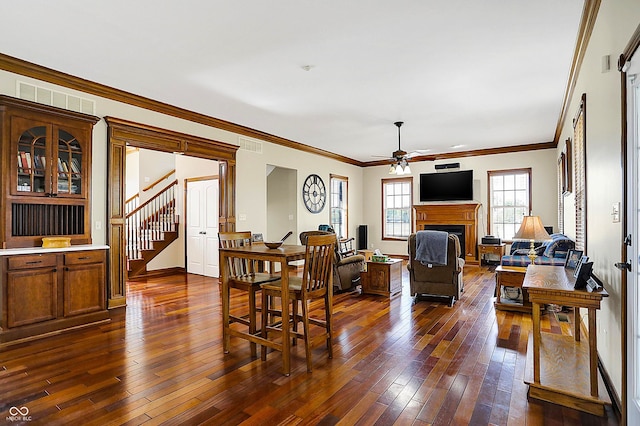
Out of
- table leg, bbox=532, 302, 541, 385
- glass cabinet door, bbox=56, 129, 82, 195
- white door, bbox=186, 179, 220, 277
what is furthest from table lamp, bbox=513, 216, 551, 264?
glass cabinet door, bbox=56, 129, 82, 195

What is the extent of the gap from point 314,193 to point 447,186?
346 centimetres

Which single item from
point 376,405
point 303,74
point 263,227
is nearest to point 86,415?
point 376,405

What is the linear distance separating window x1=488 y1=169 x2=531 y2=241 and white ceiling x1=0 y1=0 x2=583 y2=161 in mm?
3136

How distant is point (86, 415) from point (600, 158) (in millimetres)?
3996

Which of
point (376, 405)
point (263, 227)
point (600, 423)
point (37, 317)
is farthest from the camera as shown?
point (263, 227)

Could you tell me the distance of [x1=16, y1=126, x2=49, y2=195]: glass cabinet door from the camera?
12.6 ft

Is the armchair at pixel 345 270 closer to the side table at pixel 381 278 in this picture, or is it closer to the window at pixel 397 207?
the side table at pixel 381 278

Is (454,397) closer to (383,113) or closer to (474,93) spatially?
(474,93)

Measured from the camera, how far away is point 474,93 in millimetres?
4809

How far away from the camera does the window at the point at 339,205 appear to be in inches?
377

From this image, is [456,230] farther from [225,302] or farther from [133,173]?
[133,173]

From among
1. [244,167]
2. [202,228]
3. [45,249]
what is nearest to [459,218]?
[244,167]

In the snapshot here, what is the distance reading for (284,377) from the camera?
2.72m

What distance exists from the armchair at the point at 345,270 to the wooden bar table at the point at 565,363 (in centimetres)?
305
